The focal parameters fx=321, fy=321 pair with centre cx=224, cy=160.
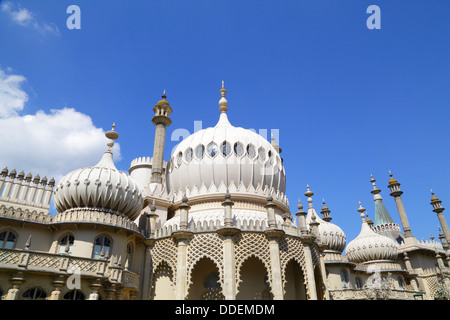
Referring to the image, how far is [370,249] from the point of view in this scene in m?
32.1

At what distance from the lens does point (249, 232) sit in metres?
18.6

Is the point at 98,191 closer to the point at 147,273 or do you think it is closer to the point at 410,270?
the point at 147,273

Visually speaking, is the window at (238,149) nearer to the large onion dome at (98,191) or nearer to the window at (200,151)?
the window at (200,151)

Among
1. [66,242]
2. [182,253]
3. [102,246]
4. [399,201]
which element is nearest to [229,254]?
[182,253]

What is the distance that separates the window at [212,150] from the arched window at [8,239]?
1273 centimetres

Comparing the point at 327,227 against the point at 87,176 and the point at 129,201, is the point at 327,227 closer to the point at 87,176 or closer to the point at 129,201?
the point at 129,201

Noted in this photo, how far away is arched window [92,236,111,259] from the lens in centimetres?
1667

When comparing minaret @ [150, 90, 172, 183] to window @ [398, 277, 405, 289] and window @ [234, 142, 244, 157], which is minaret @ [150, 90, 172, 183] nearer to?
window @ [234, 142, 244, 157]

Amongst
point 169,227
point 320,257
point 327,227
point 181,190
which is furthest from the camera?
point 327,227

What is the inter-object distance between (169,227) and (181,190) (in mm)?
4373

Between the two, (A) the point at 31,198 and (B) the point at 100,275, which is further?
(A) the point at 31,198

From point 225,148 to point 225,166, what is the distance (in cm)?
149

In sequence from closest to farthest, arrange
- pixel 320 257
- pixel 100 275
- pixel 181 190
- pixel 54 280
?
pixel 54 280 → pixel 100 275 → pixel 320 257 → pixel 181 190
